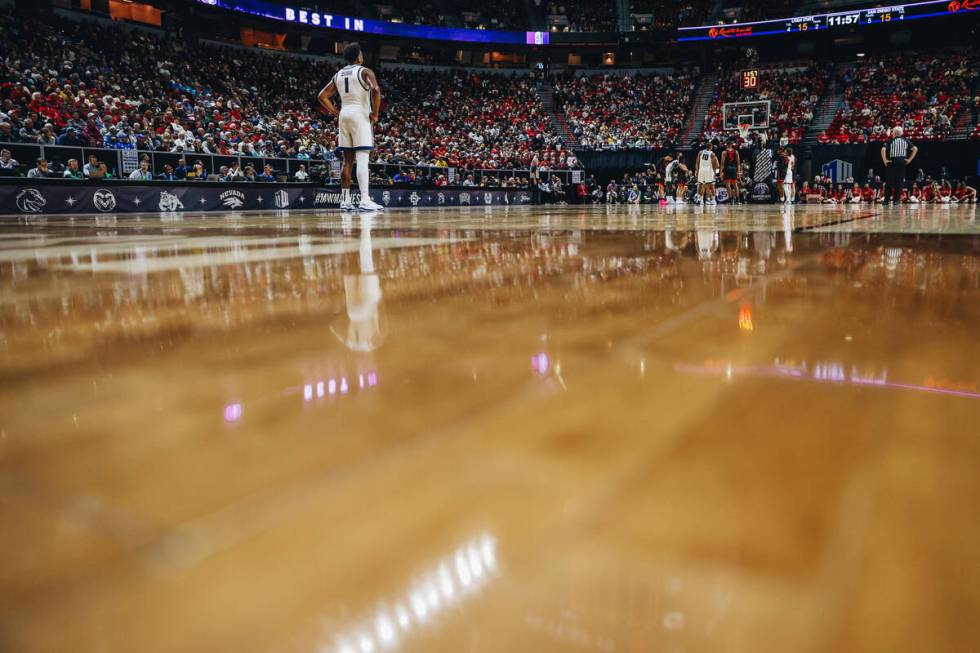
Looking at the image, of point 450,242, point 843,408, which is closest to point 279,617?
point 843,408

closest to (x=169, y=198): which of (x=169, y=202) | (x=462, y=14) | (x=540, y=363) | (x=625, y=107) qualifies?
(x=169, y=202)

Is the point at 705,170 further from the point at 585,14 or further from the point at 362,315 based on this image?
the point at 585,14

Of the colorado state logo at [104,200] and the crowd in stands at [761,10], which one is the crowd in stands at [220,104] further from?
the crowd in stands at [761,10]

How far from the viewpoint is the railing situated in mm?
7234

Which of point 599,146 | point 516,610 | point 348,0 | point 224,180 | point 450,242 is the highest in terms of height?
point 348,0

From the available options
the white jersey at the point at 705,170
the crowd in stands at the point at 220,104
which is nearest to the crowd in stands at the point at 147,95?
the crowd in stands at the point at 220,104

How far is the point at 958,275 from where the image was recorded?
114cm

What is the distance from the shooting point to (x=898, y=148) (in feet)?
27.9

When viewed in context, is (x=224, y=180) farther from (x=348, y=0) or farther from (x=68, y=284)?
(x=348, y=0)

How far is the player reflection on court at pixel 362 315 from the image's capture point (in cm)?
67

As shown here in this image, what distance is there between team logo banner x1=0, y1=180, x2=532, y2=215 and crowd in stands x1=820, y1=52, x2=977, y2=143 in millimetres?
12173

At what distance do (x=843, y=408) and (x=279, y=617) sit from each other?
38 centimetres

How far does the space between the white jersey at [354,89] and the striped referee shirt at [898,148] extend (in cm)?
724

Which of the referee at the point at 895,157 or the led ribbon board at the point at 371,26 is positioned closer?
the referee at the point at 895,157
